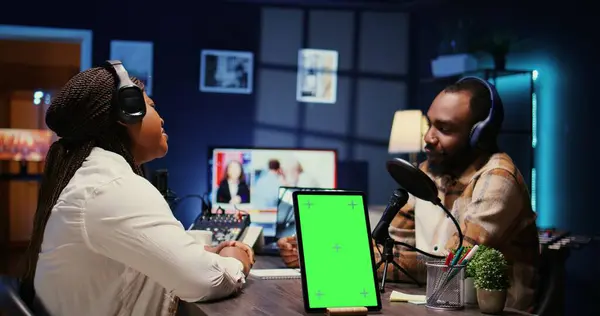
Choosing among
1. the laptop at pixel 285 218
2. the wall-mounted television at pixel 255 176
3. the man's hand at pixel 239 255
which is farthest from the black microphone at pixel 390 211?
the wall-mounted television at pixel 255 176

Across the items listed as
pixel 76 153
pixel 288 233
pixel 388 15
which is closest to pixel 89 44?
pixel 388 15

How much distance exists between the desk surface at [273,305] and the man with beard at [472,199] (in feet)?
0.85

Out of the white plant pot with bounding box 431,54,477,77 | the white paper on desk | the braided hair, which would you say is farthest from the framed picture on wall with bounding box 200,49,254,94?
the white paper on desk

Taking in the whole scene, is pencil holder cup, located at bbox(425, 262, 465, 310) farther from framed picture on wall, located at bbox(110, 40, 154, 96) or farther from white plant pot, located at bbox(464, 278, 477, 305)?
framed picture on wall, located at bbox(110, 40, 154, 96)

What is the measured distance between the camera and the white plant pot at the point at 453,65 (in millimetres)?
5504

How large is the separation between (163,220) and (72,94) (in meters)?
0.38

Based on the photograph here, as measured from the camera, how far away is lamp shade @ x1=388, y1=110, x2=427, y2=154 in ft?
17.0

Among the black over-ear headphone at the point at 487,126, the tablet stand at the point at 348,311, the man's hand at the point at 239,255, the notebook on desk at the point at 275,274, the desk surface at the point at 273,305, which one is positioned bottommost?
the notebook on desk at the point at 275,274

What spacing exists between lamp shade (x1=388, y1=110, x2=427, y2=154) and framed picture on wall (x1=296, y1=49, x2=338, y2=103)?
2.49 feet

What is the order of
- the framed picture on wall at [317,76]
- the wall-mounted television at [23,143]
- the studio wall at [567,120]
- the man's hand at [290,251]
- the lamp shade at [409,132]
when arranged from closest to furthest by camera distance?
1. the man's hand at [290,251]
2. the studio wall at [567,120]
3. the lamp shade at [409,132]
4. the framed picture on wall at [317,76]
5. the wall-mounted television at [23,143]

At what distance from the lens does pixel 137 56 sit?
5512 mm

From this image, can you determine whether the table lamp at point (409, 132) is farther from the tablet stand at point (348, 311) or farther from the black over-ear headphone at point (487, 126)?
the tablet stand at point (348, 311)

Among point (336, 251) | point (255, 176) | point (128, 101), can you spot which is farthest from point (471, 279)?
point (255, 176)

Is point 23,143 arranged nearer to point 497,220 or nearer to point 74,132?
point 74,132
